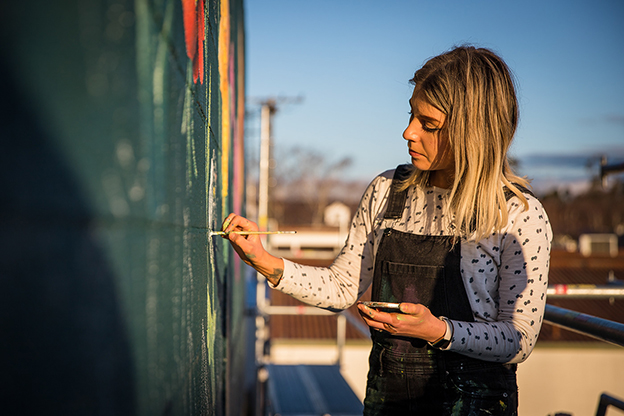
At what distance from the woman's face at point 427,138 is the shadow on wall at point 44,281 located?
46.9 inches

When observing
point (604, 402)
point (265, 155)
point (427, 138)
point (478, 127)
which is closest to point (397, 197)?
point (427, 138)

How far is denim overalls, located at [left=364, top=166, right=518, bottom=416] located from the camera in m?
1.39

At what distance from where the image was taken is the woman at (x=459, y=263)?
4.46 feet

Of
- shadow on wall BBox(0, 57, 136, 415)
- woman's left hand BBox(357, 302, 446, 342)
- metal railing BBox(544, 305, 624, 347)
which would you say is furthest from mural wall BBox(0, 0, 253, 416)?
metal railing BBox(544, 305, 624, 347)

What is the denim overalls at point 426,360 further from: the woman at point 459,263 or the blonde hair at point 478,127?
the blonde hair at point 478,127

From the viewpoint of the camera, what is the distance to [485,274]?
4.68ft

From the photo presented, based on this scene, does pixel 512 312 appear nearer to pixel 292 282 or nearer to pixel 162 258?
pixel 292 282

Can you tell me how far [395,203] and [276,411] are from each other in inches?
106

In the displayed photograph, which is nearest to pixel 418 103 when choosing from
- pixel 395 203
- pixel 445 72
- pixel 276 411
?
pixel 445 72

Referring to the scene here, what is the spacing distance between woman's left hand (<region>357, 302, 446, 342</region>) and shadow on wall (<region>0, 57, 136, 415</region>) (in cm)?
87

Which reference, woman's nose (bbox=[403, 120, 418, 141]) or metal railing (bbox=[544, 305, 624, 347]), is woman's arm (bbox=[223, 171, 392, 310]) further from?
metal railing (bbox=[544, 305, 624, 347])

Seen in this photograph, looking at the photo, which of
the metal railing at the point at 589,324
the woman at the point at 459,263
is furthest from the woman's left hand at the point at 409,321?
the metal railing at the point at 589,324

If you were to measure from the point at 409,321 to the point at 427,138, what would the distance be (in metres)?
0.55

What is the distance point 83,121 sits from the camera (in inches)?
16.5
